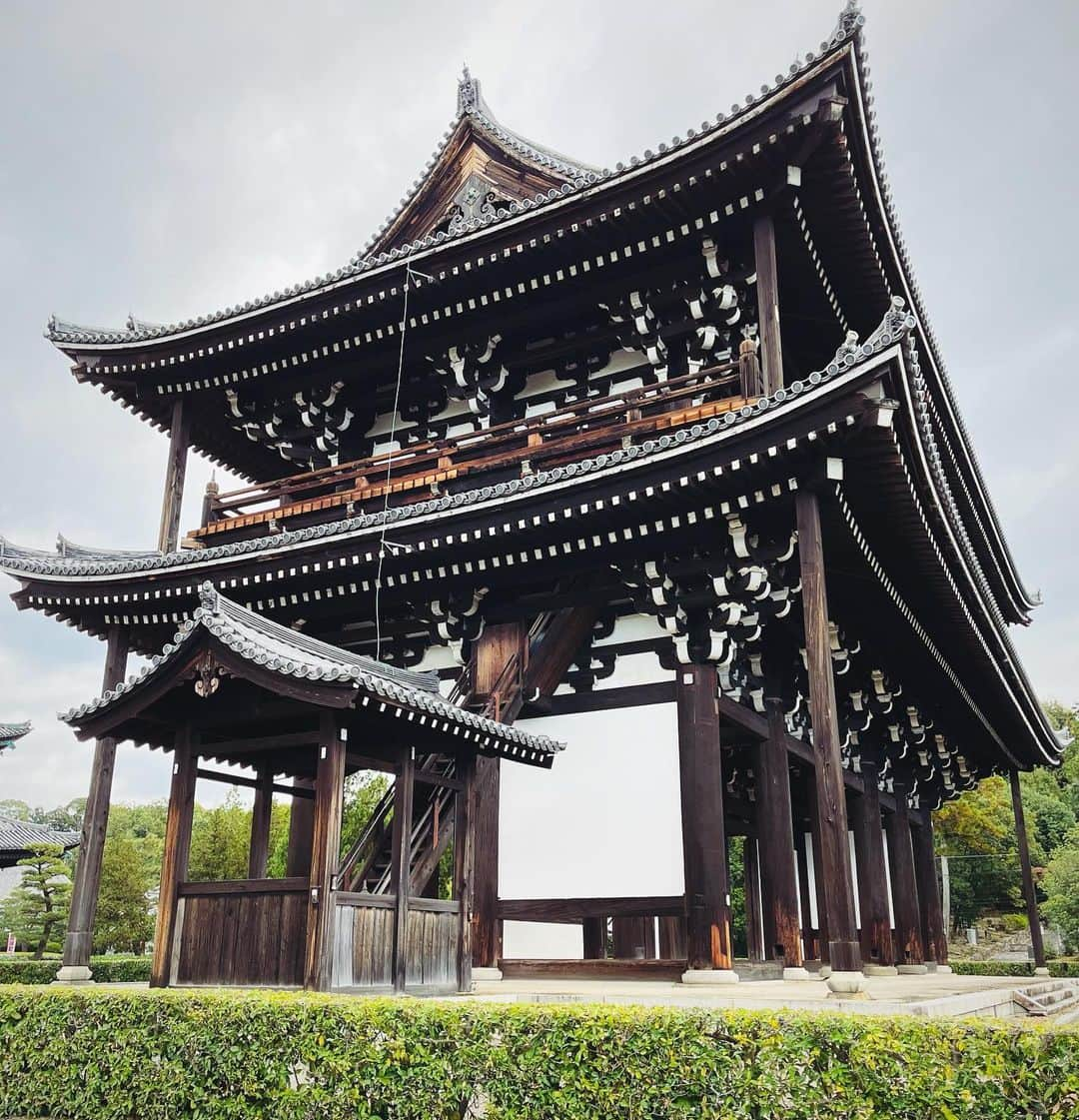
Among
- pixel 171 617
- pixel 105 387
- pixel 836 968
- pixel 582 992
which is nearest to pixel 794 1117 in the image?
pixel 836 968

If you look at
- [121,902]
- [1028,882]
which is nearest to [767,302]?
[1028,882]

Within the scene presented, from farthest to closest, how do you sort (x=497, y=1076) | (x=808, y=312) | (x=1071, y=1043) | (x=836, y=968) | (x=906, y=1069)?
(x=808, y=312) < (x=836, y=968) < (x=497, y=1076) < (x=906, y=1069) < (x=1071, y=1043)

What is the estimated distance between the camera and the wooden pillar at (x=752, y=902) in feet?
68.0

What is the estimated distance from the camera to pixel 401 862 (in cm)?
1059

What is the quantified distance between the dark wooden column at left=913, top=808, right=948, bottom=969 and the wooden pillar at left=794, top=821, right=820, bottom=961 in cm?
473

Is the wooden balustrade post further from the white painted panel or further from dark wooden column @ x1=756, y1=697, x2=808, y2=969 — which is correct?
the white painted panel

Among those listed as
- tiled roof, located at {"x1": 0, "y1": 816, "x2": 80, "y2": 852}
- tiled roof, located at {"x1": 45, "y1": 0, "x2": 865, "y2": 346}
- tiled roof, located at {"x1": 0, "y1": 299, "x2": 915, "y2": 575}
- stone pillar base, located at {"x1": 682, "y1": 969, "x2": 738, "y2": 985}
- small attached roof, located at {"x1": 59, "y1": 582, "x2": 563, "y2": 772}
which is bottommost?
stone pillar base, located at {"x1": 682, "y1": 969, "x2": 738, "y2": 985}

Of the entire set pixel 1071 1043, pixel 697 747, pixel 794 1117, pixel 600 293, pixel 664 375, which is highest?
pixel 600 293

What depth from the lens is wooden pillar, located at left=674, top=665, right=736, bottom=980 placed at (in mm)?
12188

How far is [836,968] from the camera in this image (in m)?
10.1

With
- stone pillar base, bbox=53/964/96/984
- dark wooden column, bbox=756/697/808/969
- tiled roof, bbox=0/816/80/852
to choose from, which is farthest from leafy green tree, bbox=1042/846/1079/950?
tiled roof, bbox=0/816/80/852

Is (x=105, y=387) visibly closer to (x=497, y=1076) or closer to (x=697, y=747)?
(x=697, y=747)

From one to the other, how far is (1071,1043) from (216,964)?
7.72 meters

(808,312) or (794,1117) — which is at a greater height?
(808,312)
